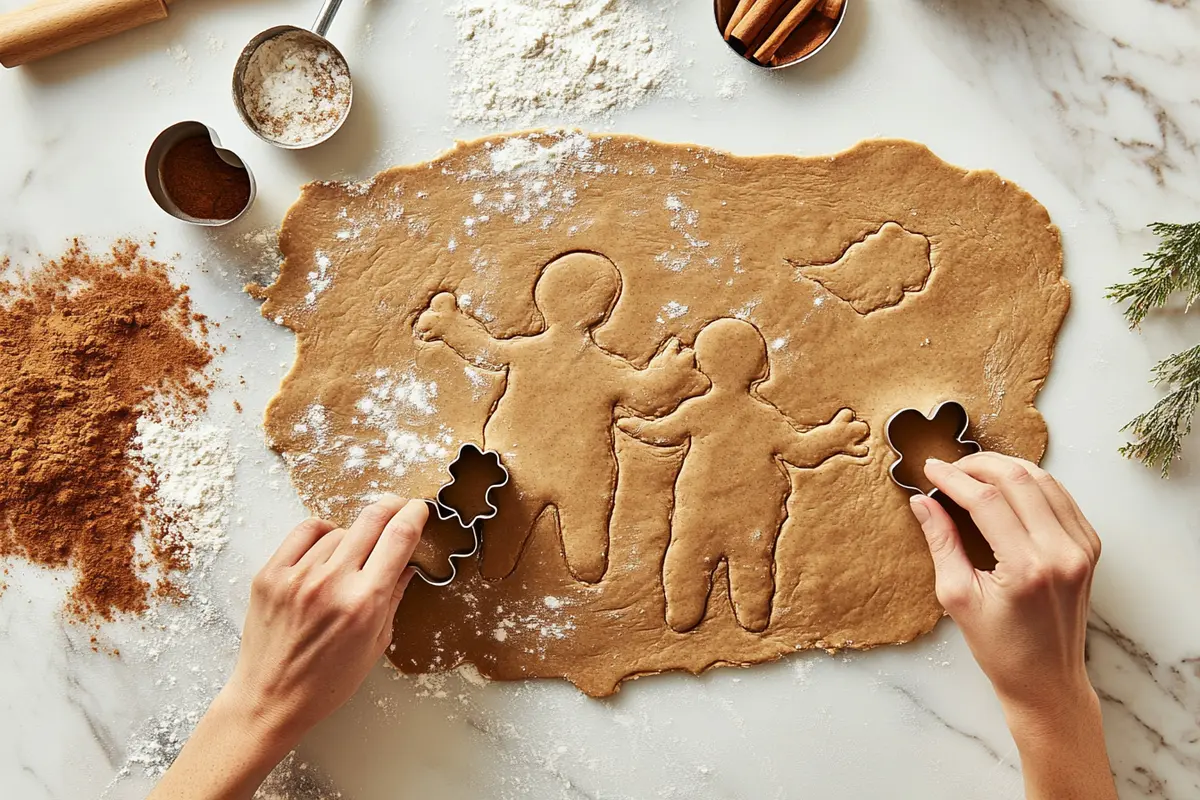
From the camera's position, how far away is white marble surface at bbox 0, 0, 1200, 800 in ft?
6.22

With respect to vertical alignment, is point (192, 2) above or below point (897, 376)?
above

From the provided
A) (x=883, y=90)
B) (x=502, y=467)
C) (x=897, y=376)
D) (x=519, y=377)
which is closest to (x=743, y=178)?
(x=883, y=90)

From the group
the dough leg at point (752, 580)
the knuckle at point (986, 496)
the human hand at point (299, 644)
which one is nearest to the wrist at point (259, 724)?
the human hand at point (299, 644)

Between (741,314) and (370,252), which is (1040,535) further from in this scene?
(370,252)

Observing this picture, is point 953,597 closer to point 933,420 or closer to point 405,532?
point 933,420

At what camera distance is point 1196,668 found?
1898mm

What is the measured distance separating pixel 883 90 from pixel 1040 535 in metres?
1.03

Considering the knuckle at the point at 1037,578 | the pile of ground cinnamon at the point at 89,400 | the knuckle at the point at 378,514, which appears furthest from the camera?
the pile of ground cinnamon at the point at 89,400

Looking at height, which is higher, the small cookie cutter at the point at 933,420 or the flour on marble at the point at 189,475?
the flour on marble at the point at 189,475

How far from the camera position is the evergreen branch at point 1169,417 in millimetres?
1798

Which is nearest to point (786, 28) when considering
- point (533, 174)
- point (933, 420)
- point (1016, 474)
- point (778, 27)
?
point (778, 27)

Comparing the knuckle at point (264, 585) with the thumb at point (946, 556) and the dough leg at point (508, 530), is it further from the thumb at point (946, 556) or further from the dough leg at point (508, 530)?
the thumb at point (946, 556)

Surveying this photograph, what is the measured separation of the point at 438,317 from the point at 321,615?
26.5 inches

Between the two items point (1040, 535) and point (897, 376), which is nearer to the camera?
point (1040, 535)
